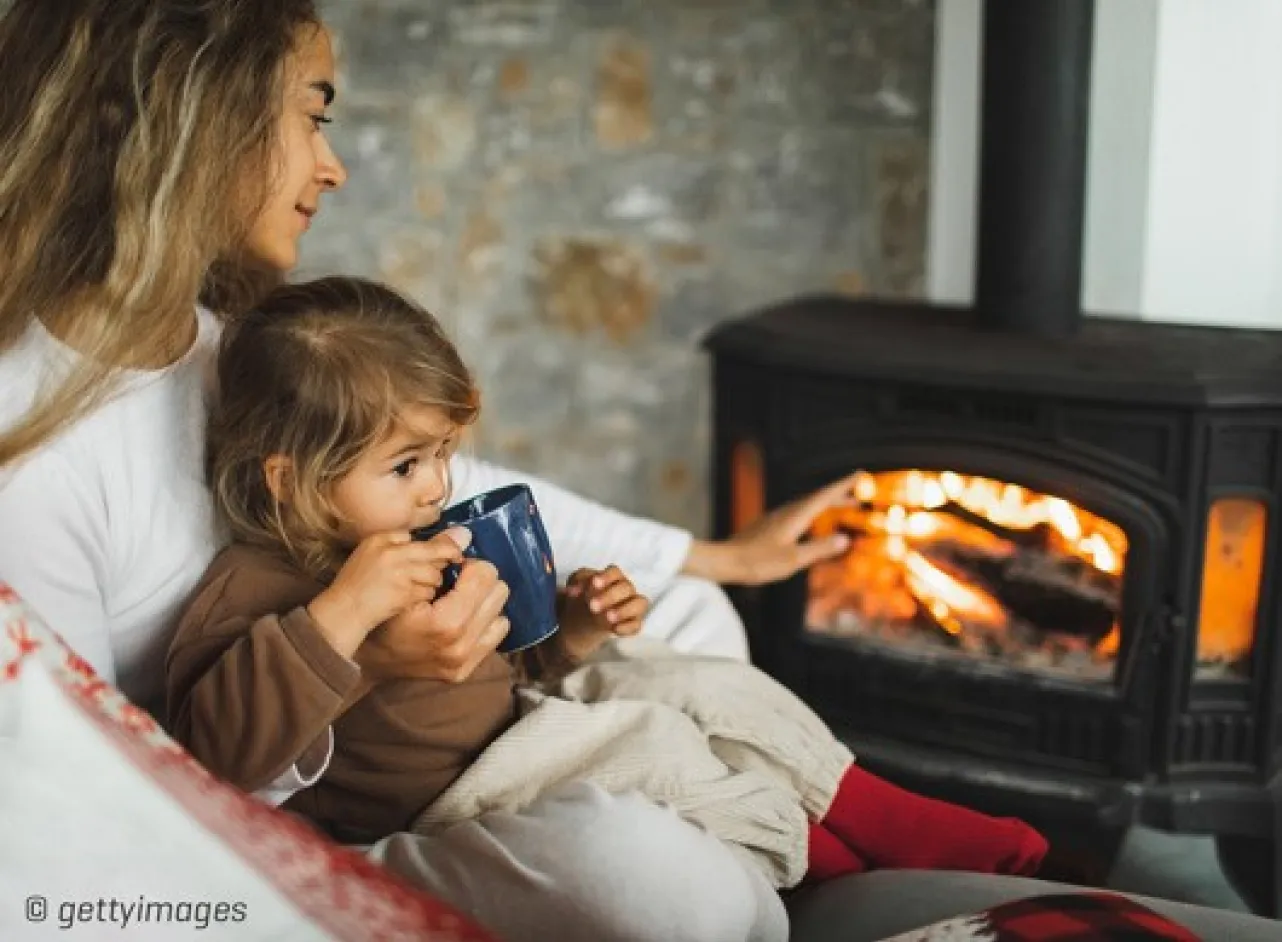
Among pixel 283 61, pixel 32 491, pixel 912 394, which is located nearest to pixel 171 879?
pixel 32 491

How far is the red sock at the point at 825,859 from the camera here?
1.35 m

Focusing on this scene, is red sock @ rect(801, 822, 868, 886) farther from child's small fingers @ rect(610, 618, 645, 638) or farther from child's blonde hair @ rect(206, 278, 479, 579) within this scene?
child's blonde hair @ rect(206, 278, 479, 579)

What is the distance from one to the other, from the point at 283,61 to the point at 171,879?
27.5 inches

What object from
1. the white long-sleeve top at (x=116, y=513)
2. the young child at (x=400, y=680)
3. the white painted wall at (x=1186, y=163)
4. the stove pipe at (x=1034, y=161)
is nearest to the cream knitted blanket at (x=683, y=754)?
the young child at (x=400, y=680)

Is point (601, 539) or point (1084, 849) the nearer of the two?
point (601, 539)

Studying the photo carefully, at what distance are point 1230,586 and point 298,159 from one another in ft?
4.29

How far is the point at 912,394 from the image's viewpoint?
2.07 meters

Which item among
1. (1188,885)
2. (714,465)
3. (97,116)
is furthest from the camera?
(714,465)

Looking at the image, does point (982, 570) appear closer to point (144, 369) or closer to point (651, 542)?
point (651, 542)

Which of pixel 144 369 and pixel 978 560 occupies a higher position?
pixel 144 369

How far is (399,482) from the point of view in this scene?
127 cm

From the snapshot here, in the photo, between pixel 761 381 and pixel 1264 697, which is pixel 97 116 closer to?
pixel 761 381

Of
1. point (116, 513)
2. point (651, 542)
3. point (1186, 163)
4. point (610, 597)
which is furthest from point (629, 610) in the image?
point (1186, 163)

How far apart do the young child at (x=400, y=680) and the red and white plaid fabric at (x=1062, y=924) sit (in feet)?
1.26
